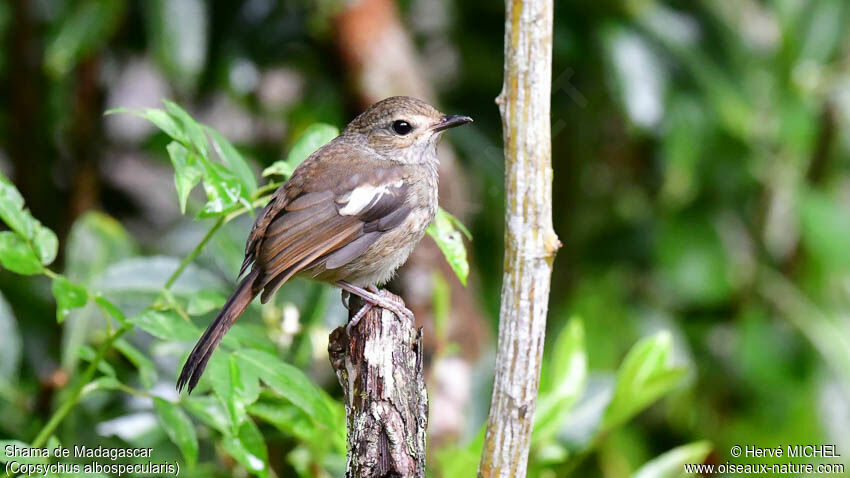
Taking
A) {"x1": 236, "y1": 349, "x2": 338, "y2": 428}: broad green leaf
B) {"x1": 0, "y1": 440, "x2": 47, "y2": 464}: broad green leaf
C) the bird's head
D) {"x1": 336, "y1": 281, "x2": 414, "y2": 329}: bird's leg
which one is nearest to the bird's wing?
{"x1": 336, "y1": 281, "x2": 414, "y2": 329}: bird's leg

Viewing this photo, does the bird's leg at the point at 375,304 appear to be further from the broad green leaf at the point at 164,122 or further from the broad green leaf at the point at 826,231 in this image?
the broad green leaf at the point at 826,231

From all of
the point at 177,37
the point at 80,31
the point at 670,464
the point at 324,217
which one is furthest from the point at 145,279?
the point at 670,464

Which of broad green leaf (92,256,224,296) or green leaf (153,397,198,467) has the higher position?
broad green leaf (92,256,224,296)

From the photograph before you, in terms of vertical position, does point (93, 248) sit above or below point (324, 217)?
above

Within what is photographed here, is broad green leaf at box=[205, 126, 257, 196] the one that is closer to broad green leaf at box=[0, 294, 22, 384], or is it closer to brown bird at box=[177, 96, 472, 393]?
brown bird at box=[177, 96, 472, 393]

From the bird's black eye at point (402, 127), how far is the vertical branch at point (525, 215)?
1.18 metres

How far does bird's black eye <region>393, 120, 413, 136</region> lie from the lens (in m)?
3.37

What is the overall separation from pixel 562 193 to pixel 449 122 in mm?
2684

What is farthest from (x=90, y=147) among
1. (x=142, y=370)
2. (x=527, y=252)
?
(x=527, y=252)

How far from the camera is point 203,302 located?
2535mm

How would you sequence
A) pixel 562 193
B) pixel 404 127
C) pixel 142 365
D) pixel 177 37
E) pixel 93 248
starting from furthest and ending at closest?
pixel 562 193 → pixel 177 37 → pixel 93 248 → pixel 404 127 → pixel 142 365

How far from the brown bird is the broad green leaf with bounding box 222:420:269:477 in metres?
0.37

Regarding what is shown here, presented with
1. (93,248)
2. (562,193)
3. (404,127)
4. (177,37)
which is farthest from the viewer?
(562,193)

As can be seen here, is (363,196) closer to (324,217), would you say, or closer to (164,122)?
(324,217)
